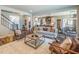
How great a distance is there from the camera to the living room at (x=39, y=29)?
2.05 meters

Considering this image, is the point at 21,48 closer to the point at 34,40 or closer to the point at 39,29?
the point at 34,40

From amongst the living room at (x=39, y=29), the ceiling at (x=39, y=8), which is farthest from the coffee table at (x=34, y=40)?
the ceiling at (x=39, y=8)

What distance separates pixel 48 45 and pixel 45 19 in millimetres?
523

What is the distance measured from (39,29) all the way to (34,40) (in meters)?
0.25

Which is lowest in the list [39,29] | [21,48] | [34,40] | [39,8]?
[21,48]

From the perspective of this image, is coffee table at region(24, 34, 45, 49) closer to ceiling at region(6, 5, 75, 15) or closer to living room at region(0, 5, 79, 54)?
living room at region(0, 5, 79, 54)

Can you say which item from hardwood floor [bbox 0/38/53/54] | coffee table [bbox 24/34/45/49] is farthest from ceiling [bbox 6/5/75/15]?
hardwood floor [bbox 0/38/53/54]

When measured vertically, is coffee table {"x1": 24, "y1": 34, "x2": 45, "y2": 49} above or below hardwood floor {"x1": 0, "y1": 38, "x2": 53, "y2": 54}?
above

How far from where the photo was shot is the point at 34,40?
6.88ft

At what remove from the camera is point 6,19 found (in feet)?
6.77

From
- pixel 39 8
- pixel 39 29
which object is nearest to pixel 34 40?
pixel 39 29

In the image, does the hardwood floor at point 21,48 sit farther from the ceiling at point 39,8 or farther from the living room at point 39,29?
the ceiling at point 39,8

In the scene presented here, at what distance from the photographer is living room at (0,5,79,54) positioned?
6.74ft

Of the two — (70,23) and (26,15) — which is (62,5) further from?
(26,15)
